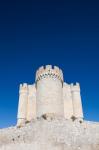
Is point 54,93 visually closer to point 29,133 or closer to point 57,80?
point 57,80

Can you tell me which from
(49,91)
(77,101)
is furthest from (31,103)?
(77,101)

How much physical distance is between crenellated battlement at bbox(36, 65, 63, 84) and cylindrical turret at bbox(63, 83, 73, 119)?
1.95m

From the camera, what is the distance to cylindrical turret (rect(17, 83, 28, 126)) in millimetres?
28319

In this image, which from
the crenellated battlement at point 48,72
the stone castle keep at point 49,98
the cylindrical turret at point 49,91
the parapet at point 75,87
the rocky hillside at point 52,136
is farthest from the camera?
the parapet at point 75,87

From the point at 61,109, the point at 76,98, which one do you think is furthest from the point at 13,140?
the point at 76,98

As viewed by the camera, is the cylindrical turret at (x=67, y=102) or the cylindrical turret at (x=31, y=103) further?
the cylindrical turret at (x=67, y=102)

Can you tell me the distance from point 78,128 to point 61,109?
6679 mm

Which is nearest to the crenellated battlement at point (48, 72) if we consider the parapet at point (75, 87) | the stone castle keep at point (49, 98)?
the stone castle keep at point (49, 98)

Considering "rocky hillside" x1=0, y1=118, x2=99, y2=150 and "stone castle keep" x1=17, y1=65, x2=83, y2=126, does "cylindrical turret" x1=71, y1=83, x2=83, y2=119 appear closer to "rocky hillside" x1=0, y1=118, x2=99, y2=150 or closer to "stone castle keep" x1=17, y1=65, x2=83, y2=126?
"stone castle keep" x1=17, y1=65, x2=83, y2=126

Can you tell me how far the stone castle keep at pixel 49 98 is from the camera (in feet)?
85.3

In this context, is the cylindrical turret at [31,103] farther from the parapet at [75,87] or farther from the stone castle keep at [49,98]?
the parapet at [75,87]

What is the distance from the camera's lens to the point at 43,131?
1959cm

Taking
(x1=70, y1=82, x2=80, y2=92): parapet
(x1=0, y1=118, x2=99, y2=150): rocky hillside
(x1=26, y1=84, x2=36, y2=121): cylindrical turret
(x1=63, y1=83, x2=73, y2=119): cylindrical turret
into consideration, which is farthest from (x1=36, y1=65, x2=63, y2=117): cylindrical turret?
(x1=0, y1=118, x2=99, y2=150): rocky hillside

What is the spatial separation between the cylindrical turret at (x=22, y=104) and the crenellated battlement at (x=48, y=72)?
3208 mm
